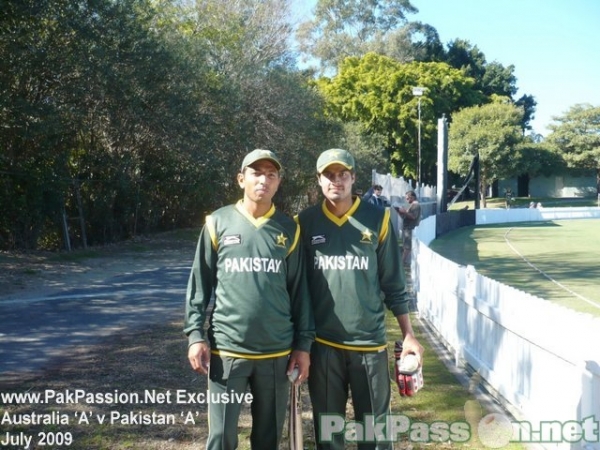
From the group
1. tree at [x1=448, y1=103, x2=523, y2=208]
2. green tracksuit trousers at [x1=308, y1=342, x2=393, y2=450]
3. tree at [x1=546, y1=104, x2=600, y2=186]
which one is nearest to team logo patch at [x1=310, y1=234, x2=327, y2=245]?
green tracksuit trousers at [x1=308, y1=342, x2=393, y2=450]

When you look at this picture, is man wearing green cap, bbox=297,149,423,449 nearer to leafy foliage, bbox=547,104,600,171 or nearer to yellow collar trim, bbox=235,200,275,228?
yellow collar trim, bbox=235,200,275,228

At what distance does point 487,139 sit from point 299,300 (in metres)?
57.6

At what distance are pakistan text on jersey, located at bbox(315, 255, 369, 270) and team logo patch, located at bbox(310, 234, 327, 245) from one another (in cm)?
10

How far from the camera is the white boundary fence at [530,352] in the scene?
14.7 feet

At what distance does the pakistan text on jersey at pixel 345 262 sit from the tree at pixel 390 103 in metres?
51.6

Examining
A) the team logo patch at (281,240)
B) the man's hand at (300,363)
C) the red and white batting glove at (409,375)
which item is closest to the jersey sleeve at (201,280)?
Result: the team logo patch at (281,240)

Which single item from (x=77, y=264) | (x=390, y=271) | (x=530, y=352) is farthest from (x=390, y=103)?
(x=390, y=271)

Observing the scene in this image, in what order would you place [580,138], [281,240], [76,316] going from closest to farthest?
[281,240] → [76,316] → [580,138]

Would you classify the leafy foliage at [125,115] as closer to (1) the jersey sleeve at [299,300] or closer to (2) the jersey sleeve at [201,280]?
(2) the jersey sleeve at [201,280]

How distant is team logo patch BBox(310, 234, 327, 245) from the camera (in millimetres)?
3926

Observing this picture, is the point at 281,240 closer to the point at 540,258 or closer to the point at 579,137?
the point at 540,258

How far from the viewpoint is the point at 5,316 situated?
965 centimetres

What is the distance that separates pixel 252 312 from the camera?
11.9 ft

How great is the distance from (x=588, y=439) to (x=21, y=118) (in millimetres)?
13329
